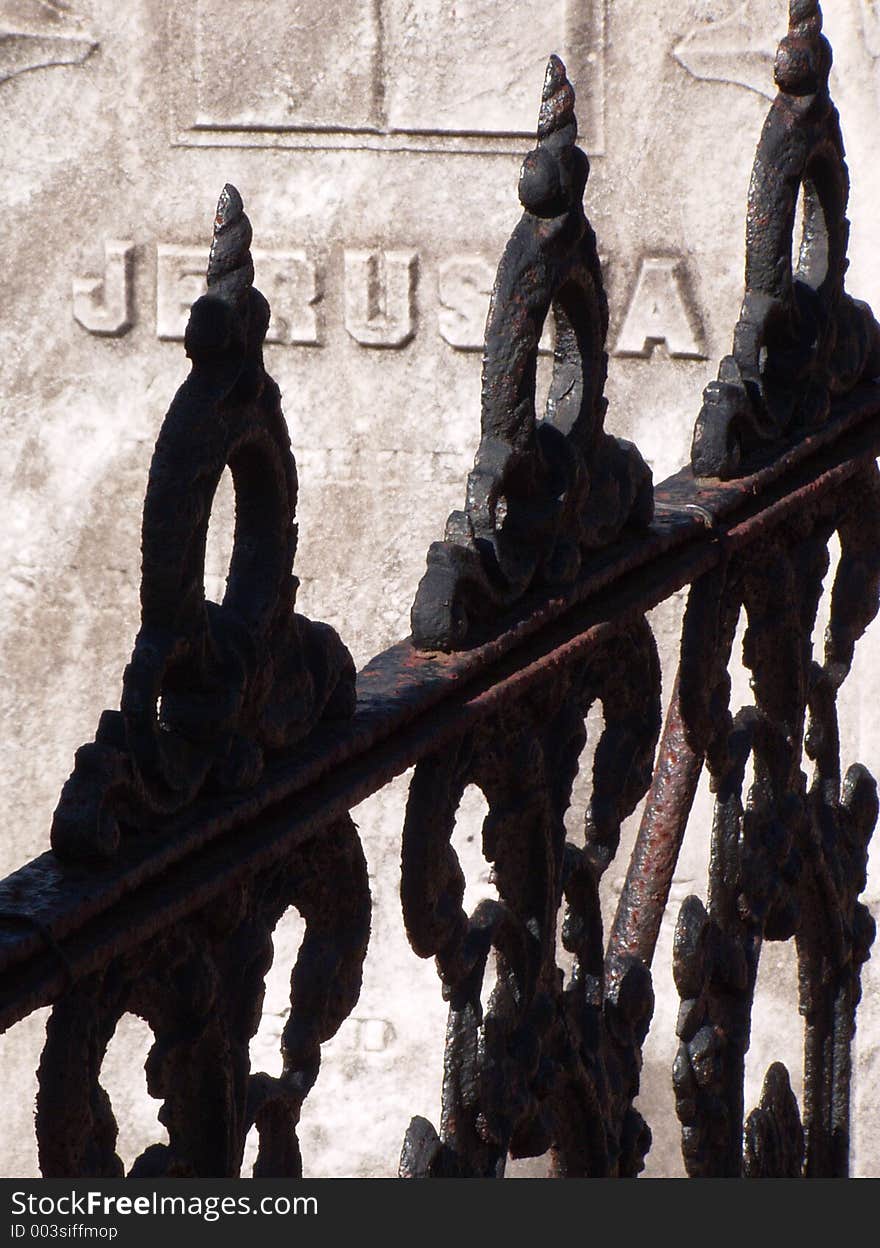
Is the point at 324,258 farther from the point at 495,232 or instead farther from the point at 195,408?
the point at 195,408

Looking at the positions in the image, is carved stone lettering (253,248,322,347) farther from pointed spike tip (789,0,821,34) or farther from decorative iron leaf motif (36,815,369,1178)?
decorative iron leaf motif (36,815,369,1178)

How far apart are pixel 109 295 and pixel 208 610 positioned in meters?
2.95

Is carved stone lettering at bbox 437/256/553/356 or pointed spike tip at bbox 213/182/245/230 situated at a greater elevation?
carved stone lettering at bbox 437/256/553/356

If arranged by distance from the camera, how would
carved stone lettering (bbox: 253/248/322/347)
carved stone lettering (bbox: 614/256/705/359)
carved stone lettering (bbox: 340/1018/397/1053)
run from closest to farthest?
carved stone lettering (bbox: 614/256/705/359) < carved stone lettering (bbox: 253/248/322/347) < carved stone lettering (bbox: 340/1018/397/1053)

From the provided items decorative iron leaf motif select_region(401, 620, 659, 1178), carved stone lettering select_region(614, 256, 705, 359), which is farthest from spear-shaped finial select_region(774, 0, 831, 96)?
carved stone lettering select_region(614, 256, 705, 359)

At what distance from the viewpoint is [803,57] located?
1.39m

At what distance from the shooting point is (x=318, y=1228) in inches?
37.7

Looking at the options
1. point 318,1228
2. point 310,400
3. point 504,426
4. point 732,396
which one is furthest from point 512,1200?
point 310,400

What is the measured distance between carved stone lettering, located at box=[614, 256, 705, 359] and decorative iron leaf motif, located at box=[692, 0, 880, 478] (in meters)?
1.95

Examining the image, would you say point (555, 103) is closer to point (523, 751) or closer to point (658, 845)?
point (523, 751)

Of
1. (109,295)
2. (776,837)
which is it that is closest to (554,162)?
(776,837)

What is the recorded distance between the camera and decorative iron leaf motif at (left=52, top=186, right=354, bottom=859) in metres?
0.77

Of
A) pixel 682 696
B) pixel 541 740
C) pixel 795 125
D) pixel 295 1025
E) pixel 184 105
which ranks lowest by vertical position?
pixel 295 1025

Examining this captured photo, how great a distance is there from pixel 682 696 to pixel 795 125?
0.45 meters
